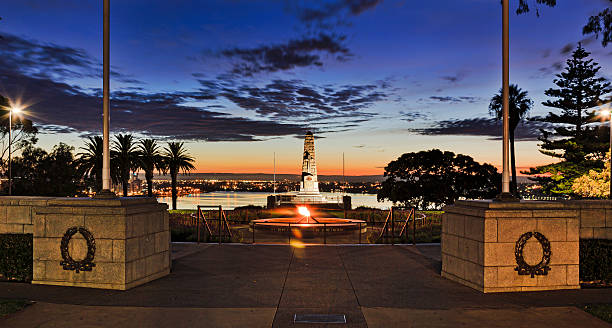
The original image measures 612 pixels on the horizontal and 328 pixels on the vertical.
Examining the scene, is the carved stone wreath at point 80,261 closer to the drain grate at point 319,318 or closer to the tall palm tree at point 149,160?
Answer: the drain grate at point 319,318

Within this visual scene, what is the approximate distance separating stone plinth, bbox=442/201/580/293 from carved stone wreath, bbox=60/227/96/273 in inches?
318

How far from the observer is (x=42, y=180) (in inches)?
1906

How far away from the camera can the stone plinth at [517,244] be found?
889cm

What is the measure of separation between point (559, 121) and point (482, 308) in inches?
1933

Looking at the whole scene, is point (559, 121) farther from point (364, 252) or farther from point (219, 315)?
point (219, 315)

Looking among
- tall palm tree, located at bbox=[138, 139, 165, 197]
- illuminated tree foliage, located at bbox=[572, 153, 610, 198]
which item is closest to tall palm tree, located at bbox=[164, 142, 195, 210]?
tall palm tree, located at bbox=[138, 139, 165, 197]

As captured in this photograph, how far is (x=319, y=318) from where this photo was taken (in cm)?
714

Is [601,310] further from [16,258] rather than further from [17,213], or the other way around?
[17,213]

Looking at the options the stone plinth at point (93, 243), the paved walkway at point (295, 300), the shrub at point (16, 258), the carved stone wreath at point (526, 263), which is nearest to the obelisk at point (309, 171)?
the paved walkway at point (295, 300)

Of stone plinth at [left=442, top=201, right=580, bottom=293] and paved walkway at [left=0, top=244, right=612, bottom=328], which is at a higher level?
stone plinth at [left=442, top=201, right=580, bottom=293]

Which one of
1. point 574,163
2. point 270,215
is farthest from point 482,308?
point 574,163

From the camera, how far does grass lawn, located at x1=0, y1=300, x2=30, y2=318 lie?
23.8ft

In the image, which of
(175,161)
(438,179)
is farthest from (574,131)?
(175,161)

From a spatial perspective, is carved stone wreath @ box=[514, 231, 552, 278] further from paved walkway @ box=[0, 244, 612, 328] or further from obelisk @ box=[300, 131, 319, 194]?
obelisk @ box=[300, 131, 319, 194]
